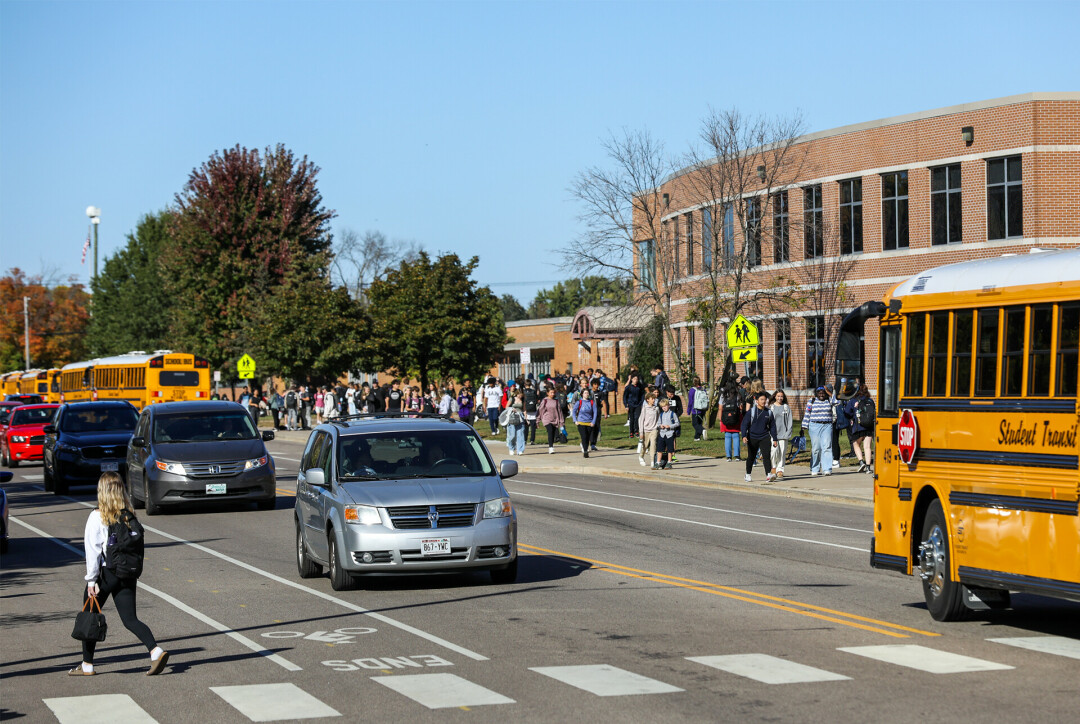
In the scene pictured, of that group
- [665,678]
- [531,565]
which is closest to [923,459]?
[665,678]

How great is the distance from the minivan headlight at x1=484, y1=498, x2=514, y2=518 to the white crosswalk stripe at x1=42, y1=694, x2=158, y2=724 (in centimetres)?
488

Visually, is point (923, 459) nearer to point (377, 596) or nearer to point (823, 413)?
point (377, 596)

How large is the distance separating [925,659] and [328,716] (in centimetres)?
411

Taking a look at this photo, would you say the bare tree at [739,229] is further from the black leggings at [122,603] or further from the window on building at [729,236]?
the black leggings at [122,603]

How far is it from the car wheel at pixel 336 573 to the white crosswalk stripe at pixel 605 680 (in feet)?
13.5

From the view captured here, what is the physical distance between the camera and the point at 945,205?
1646 inches

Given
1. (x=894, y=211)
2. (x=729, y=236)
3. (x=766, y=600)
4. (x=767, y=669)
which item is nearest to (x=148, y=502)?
(x=766, y=600)

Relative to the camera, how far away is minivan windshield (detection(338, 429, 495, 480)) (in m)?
13.4

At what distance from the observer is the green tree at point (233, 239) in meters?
67.6

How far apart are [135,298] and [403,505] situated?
89.3 metres

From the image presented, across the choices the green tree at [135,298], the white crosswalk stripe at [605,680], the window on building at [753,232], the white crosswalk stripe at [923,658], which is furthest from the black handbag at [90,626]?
the green tree at [135,298]

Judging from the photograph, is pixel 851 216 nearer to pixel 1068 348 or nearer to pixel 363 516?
pixel 363 516

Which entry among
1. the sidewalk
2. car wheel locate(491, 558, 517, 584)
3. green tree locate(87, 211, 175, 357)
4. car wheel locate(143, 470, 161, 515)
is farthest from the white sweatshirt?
green tree locate(87, 211, 175, 357)

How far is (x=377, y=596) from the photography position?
42.0 feet
